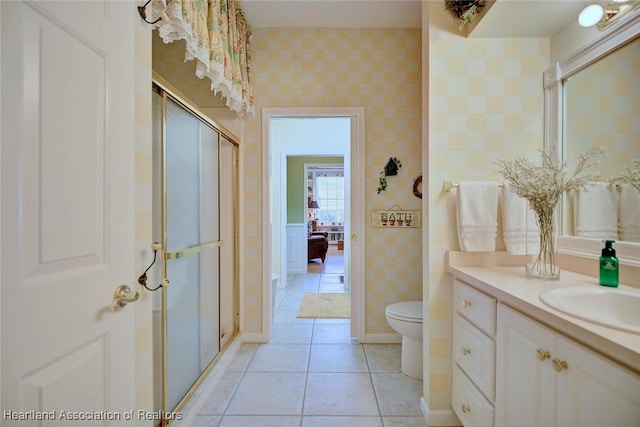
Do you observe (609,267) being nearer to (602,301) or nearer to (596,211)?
(602,301)

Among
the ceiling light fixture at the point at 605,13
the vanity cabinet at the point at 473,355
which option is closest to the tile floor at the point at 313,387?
the vanity cabinet at the point at 473,355

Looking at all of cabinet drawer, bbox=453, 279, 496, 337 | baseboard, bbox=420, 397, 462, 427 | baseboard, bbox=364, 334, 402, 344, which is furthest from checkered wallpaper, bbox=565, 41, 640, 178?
baseboard, bbox=364, 334, 402, 344

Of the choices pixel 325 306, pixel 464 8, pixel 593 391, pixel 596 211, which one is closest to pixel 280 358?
pixel 325 306

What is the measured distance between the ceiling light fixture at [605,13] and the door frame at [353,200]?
149 cm

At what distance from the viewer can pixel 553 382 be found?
0.90 m

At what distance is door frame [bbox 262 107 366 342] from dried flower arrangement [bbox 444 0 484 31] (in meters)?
1.08

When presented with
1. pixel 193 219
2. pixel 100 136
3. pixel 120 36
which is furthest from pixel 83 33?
pixel 193 219

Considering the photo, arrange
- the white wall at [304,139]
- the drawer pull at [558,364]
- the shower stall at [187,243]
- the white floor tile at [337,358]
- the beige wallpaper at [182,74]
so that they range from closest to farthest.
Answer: the drawer pull at [558,364] → the shower stall at [187,243] → the white floor tile at [337,358] → the beige wallpaper at [182,74] → the white wall at [304,139]

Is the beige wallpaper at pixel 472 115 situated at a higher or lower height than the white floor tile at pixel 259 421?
higher

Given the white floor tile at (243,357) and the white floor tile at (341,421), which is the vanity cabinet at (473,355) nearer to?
the white floor tile at (341,421)

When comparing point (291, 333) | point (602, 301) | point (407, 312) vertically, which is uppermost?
point (602, 301)

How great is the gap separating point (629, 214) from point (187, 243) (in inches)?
84.2

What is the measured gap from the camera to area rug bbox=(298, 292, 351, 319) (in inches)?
131

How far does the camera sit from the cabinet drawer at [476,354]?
1.23 meters
